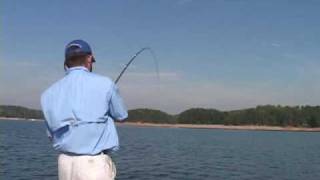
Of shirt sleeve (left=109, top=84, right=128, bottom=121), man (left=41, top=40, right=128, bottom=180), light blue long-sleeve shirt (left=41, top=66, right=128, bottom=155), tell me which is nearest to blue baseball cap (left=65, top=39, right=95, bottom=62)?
man (left=41, top=40, right=128, bottom=180)

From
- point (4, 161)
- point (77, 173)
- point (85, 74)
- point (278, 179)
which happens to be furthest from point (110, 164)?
point (4, 161)

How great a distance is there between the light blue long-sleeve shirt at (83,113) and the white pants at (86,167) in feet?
0.19

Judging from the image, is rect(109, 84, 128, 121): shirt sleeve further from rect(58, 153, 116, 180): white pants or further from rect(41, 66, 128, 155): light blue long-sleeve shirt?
rect(58, 153, 116, 180): white pants

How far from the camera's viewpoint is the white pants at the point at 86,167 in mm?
4047

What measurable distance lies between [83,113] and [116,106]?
0.27 metres

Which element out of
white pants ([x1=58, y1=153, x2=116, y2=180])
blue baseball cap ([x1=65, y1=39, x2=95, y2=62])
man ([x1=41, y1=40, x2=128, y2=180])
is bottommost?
white pants ([x1=58, y1=153, x2=116, y2=180])

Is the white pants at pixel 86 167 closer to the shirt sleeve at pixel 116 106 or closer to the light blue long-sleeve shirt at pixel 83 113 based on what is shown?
the light blue long-sleeve shirt at pixel 83 113

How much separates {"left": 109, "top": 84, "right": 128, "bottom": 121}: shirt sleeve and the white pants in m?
0.33

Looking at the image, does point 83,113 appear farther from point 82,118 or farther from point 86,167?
point 86,167

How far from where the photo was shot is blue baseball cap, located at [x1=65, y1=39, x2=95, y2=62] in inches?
166

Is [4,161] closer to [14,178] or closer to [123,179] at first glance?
[14,178]

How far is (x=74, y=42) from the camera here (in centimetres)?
423

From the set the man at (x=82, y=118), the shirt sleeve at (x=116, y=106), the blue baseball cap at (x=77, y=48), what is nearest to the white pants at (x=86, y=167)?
the man at (x=82, y=118)

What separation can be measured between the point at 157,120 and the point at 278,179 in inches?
6505
